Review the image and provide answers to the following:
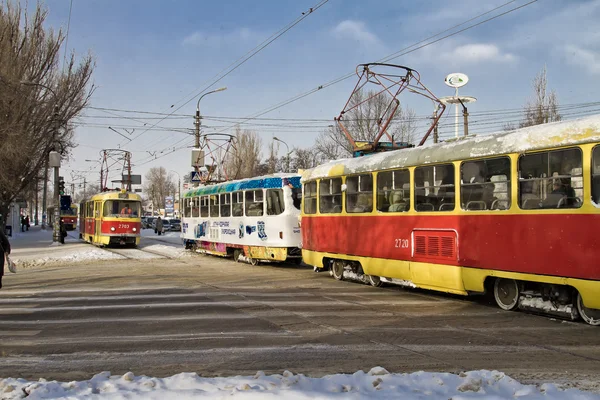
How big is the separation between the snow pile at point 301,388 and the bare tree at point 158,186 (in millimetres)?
113489

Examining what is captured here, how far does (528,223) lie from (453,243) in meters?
1.68

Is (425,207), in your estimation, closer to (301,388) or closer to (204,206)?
(301,388)

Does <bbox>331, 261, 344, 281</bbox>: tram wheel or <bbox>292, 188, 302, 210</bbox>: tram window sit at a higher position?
<bbox>292, 188, 302, 210</bbox>: tram window

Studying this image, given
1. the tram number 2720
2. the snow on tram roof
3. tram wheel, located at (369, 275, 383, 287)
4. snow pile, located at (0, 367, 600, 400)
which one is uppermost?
the snow on tram roof

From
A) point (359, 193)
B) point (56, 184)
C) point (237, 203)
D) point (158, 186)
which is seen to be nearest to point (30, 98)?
point (56, 184)

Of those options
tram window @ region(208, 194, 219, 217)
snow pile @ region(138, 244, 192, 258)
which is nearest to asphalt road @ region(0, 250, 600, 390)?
tram window @ region(208, 194, 219, 217)

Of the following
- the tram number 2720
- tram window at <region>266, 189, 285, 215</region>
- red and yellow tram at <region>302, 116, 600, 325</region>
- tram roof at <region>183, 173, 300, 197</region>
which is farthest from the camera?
tram roof at <region>183, 173, 300, 197</region>

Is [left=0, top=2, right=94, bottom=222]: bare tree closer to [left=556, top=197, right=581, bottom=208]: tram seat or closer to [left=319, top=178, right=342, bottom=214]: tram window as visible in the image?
[left=319, top=178, right=342, bottom=214]: tram window

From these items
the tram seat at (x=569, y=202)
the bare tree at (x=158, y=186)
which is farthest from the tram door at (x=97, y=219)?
the bare tree at (x=158, y=186)

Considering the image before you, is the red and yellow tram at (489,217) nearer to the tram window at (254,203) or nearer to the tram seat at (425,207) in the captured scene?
the tram seat at (425,207)

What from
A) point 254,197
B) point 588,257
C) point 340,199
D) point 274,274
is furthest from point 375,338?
point 254,197

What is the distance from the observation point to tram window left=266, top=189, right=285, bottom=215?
57.8 feet

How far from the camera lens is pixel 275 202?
17766 mm

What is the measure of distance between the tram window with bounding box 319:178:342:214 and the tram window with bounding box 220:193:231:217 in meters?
6.56
